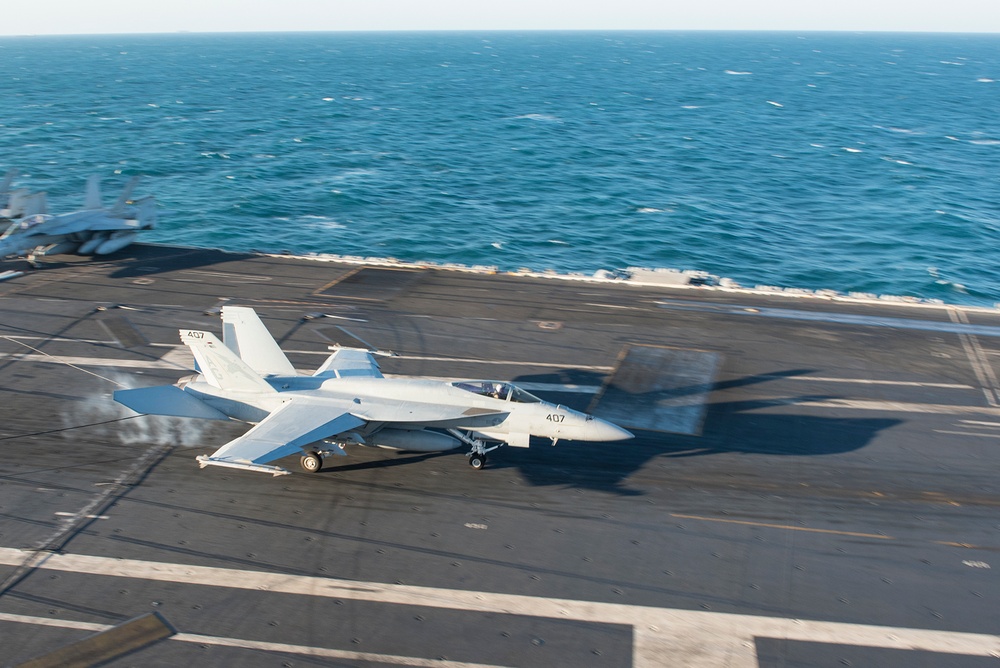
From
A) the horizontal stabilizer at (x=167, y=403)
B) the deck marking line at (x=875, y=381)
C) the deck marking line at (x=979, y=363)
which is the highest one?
the horizontal stabilizer at (x=167, y=403)

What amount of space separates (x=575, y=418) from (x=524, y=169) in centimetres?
8055

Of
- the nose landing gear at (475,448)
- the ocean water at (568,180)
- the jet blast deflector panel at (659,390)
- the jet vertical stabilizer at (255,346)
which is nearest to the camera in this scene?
the nose landing gear at (475,448)

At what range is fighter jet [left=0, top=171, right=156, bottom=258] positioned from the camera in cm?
4622

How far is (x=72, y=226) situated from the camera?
1882 inches

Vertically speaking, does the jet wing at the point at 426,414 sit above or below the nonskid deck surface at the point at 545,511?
above

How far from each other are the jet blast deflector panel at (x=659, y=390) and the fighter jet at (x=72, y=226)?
34083 mm

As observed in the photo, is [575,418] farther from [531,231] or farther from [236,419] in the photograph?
[531,231]

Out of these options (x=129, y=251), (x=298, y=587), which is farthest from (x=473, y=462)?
(x=129, y=251)

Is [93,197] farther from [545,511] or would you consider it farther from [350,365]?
[545,511]

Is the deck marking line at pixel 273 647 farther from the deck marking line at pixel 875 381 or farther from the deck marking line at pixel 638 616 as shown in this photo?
the deck marking line at pixel 875 381

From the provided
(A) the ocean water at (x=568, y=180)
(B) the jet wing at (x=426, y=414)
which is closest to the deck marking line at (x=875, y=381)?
(B) the jet wing at (x=426, y=414)

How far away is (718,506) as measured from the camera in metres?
24.1

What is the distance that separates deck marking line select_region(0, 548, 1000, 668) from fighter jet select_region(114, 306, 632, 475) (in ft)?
14.9

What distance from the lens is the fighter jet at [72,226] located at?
152 feet
